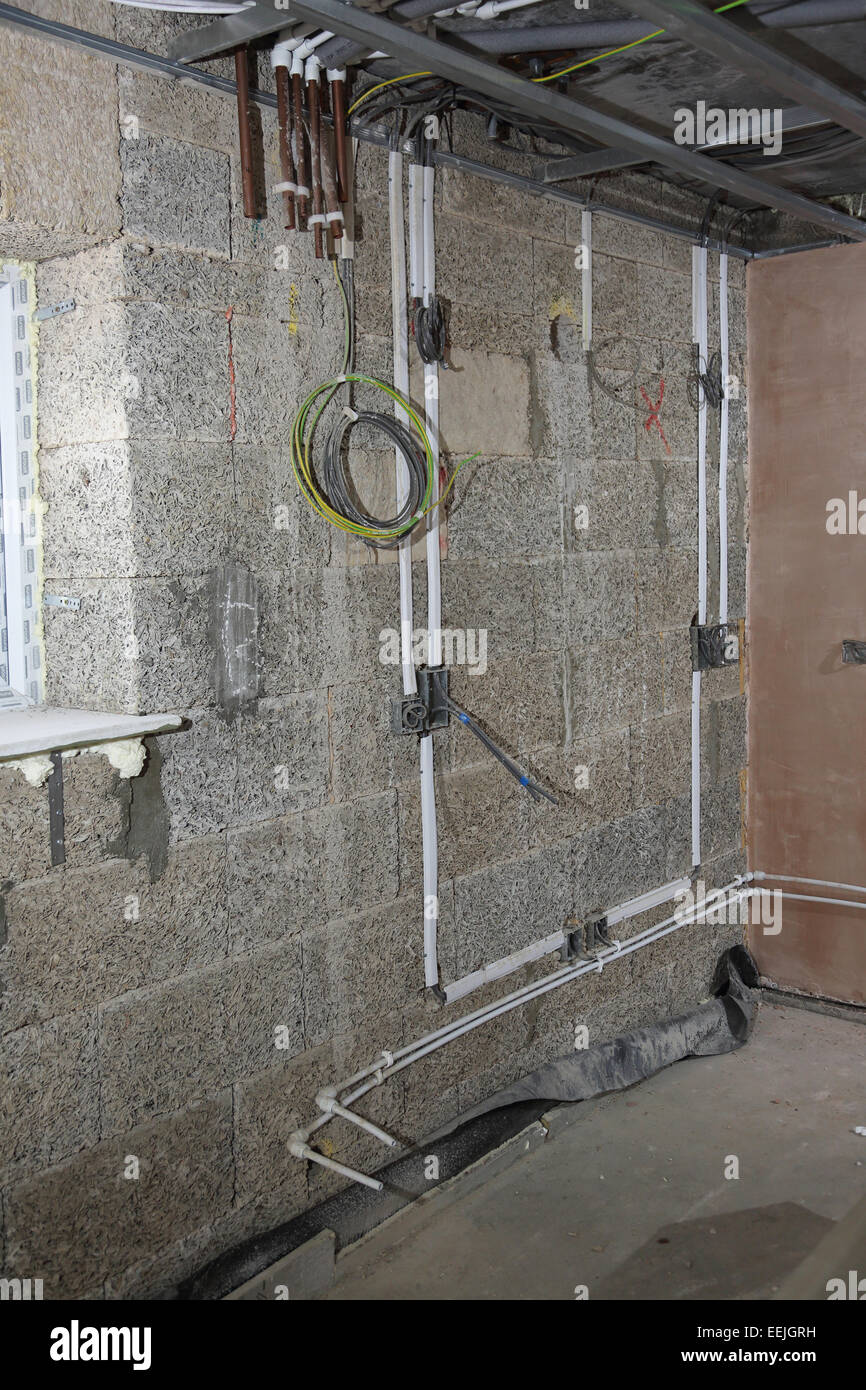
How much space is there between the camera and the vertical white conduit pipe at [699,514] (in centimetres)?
379

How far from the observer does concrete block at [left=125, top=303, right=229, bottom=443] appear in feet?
7.37

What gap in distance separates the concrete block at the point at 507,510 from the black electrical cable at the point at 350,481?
199 mm

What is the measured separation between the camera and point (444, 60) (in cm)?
223

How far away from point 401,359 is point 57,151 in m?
0.92

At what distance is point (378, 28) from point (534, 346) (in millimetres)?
1192

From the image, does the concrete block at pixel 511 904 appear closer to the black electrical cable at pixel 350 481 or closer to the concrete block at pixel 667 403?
the black electrical cable at pixel 350 481

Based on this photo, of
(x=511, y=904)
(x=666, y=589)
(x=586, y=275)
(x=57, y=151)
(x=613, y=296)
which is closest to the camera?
(x=57, y=151)

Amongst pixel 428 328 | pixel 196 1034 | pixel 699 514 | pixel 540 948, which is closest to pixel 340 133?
pixel 428 328

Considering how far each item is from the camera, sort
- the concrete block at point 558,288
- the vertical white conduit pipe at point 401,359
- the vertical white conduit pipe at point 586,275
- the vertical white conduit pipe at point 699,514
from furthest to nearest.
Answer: the vertical white conduit pipe at point 699,514
the vertical white conduit pipe at point 586,275
the concrete block at point 558,288
the vertical white conduit pipe at point 401,359

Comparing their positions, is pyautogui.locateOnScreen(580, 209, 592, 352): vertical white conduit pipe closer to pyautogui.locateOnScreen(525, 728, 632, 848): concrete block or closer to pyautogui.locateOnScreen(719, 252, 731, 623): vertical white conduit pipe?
pyautogui.locateOnScreen(719, 252, 731, 623): vertical white conduit pipe

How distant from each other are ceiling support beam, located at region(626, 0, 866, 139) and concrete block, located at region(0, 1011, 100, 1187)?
207cm

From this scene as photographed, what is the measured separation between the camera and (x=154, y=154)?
226 cm

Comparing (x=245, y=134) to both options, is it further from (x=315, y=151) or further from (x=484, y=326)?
(x=484, y=326)

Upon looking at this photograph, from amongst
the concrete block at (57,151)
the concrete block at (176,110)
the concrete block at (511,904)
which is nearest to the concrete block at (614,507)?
the concrete block at (511,904)
